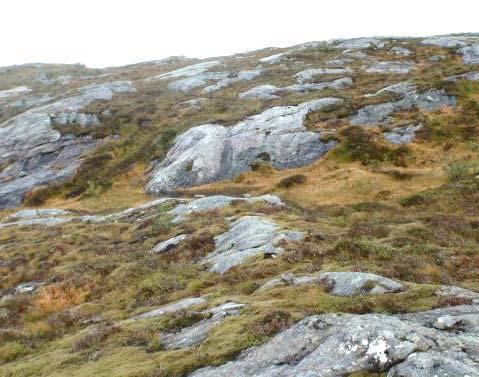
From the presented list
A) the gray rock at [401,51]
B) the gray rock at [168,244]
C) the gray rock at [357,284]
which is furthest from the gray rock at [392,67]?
the gray rock at [357,284]

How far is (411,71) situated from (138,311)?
82626 millimetres

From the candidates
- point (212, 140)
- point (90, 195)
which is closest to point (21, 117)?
point (90, 195)

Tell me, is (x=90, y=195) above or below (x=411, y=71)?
below

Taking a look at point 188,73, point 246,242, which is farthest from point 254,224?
point 188,73

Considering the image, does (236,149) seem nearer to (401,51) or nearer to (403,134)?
(403,134)

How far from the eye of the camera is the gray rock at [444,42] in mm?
100525

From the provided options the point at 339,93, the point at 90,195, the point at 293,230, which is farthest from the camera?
the point at 339,93

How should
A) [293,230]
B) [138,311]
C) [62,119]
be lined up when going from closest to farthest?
[138,311] → [293,230] → [62,119]

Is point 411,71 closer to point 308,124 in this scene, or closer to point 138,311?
point 308,124

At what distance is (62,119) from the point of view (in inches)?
3455

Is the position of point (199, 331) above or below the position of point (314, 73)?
below

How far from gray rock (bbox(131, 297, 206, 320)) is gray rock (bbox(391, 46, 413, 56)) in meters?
96.2

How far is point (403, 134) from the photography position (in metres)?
58.9

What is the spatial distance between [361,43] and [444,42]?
1828 centimetres
